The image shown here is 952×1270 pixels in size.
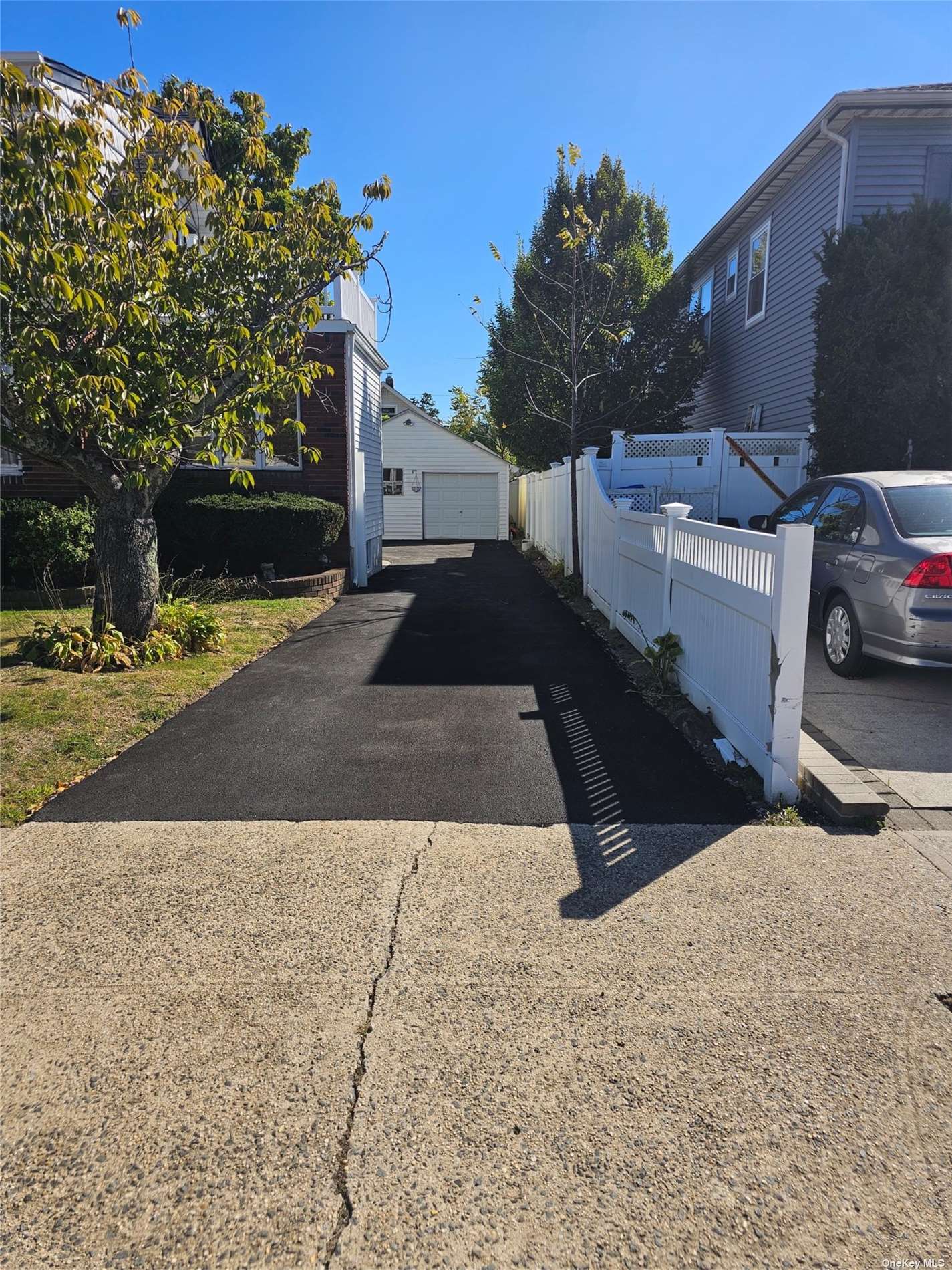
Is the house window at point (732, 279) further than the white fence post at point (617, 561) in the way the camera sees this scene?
Yes

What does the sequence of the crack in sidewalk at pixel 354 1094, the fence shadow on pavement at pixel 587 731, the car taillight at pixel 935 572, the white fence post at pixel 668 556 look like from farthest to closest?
the white fence post at pixel 668 556
the car taillight at pixel 935 572
the fence shadow on pavement at pixel 587 731
the crack in sidewalk at pixel 354 1094

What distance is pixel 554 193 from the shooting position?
875 inches

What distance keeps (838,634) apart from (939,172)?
32.1 ft

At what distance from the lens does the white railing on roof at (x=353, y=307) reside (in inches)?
498

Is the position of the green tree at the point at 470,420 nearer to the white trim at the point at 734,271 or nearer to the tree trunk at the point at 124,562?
the white trim at the point at 734,271

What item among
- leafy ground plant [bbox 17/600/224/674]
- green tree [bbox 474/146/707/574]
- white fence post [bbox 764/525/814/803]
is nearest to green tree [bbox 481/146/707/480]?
green tree [bbox 474/146/707/574]

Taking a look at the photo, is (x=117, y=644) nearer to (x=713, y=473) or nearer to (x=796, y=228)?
(x=713, y=473)

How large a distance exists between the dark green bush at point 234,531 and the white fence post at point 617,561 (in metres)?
4.68

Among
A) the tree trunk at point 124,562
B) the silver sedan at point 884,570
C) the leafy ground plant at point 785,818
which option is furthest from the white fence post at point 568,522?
the leafy ground plant at point 785,818

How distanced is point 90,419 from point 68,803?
11.5 feet

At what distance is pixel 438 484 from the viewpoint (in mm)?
26531

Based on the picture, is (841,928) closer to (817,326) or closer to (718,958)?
(718,958)

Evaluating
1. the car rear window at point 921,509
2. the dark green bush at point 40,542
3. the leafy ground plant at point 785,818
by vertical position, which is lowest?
the leafy ground plant at point 785,818

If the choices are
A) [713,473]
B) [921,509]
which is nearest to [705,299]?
[713,473]
